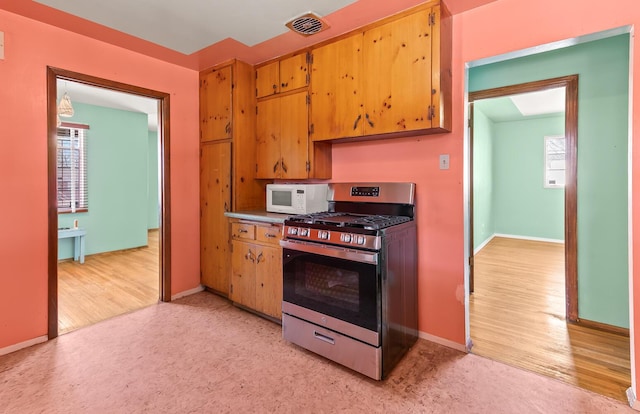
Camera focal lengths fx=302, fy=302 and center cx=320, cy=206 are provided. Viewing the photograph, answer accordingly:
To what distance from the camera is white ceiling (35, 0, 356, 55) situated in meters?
2.11

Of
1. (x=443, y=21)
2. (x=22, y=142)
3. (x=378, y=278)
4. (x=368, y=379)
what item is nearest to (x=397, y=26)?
(x=443, y=21)

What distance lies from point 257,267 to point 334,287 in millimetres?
958

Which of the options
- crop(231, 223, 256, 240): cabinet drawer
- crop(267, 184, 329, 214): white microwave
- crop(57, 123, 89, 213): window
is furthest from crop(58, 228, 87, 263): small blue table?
crop(267, 184, 329, 214): white microwave

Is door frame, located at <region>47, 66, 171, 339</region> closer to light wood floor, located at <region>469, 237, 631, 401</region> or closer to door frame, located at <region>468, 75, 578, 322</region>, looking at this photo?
light wood floor, located at <region>469, 237, 631, 401</region>

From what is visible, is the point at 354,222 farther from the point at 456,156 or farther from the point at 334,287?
the point at 456,156

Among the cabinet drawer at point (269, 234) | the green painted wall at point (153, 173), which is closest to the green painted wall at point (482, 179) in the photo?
the cabinet drawer at point (269, 234)

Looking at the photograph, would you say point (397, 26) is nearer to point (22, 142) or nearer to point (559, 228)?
point (22, 142)

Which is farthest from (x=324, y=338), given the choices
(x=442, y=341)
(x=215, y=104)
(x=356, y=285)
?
(x=215, y=104)

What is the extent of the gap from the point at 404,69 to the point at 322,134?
84 cm

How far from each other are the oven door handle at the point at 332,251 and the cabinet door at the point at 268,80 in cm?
162

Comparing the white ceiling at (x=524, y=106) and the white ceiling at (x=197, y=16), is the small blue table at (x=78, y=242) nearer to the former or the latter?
the white ceiling at (x=197, y=16)

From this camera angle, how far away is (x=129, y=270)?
439cm

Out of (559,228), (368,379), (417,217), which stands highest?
(417,217)

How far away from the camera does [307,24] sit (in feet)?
7.70
